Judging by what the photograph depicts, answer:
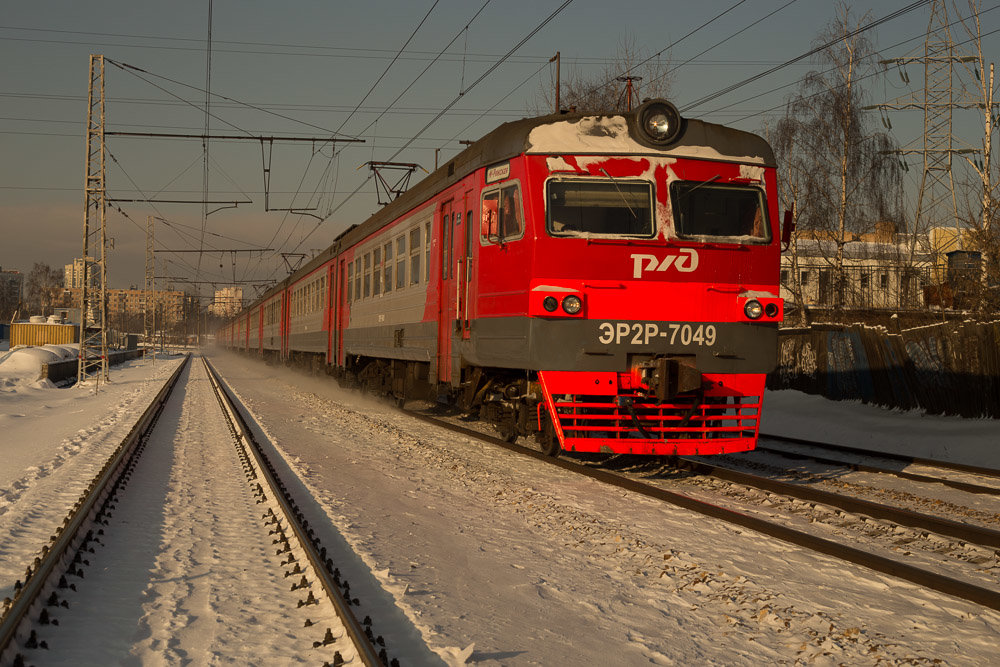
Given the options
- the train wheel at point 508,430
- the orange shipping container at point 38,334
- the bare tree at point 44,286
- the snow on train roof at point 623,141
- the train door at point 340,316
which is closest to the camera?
the snow on train roof at point 623,141

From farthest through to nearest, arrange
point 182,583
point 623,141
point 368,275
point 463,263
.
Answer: point 368,275
point 463,263
point 623,141
point 182,583

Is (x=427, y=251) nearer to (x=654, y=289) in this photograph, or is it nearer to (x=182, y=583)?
(x=654, y=289)

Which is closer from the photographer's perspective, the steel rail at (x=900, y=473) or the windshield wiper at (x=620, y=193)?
the windshield wiper at (x=620, y=193)

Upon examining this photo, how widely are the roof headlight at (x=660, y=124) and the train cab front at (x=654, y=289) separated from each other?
13 millimetres

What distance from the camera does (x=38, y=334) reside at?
5019 centimetres

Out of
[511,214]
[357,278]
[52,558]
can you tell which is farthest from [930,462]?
[357,278]

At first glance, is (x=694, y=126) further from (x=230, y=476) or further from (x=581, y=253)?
(x=230, y=476)

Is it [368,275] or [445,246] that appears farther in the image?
[368,275]

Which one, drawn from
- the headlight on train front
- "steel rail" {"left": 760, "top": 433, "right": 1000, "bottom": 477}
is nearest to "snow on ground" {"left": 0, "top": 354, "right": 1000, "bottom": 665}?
the headlight on train front

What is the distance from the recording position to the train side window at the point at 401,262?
1280 centimetres

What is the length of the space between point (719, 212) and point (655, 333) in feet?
4.60

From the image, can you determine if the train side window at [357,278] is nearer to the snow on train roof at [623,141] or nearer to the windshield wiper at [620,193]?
the snow on train roof at [623,141]

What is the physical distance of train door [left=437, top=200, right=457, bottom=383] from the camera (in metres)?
10.2

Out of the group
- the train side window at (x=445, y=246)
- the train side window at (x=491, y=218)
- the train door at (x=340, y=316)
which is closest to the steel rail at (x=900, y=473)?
the train side window at (x=445, y=246)
